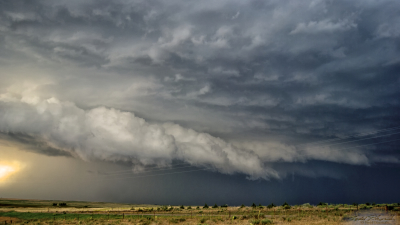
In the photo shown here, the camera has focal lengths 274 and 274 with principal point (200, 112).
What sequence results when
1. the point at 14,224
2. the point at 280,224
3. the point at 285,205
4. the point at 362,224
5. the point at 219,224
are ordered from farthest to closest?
the point at 285,205 < the point at 14,224 < the point at 219,224 < the point at 280,224 < the point at 362,224

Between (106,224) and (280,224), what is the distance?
130 feet

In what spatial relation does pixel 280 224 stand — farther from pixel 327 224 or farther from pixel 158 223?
pixel 158 223

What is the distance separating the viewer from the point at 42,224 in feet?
240

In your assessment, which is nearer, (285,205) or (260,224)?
(260,224)

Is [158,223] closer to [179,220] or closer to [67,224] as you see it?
[179,220]

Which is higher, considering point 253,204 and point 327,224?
point 327,224

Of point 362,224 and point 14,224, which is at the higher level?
point 362,224

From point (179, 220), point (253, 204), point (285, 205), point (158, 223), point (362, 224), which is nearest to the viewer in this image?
point (362, 224)

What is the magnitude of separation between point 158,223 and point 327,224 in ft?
121

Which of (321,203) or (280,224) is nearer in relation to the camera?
(280,224)

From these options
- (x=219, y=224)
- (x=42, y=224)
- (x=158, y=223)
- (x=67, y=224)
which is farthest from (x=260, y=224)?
(x=42, y=224)

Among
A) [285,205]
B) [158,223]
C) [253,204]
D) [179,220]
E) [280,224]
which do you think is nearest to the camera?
[280,224]

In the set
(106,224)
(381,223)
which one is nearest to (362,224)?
(381,223)

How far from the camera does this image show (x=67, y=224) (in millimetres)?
71438
